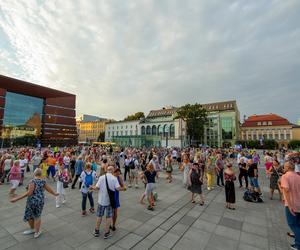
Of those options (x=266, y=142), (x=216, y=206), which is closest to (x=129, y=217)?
(x=216, y=206)

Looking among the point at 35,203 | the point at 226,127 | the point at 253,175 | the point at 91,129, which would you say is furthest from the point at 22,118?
the point at 253,175

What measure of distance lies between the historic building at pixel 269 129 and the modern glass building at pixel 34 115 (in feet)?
280

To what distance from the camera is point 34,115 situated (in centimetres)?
7031

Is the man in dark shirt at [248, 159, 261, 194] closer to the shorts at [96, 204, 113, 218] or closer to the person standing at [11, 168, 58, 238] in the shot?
the shorts at [96, 204, 113, 218]

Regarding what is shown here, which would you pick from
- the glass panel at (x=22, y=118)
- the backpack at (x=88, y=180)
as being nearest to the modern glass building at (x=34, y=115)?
the glass panel at (x=22, y=118)

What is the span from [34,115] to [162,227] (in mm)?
83138

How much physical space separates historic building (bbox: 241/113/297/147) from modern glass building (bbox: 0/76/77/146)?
8535 cm

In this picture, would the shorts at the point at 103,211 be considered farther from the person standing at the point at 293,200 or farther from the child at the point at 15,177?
the child at the point at 15,177

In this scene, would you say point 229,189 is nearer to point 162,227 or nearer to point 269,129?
point 162,227

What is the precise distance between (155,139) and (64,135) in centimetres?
4780

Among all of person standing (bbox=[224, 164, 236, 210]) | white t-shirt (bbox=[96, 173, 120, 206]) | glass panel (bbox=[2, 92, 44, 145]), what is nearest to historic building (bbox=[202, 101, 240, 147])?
person standing (bbox=[224, 164, 236, 210])

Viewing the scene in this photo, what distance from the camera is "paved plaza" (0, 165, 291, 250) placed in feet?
13.0

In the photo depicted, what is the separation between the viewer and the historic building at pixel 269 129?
6931cm

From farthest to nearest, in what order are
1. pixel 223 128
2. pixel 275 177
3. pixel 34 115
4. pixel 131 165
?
1. pixel 34 115
2. pixel 223 128
3. pixel 131 165
4. pixel 275 177
